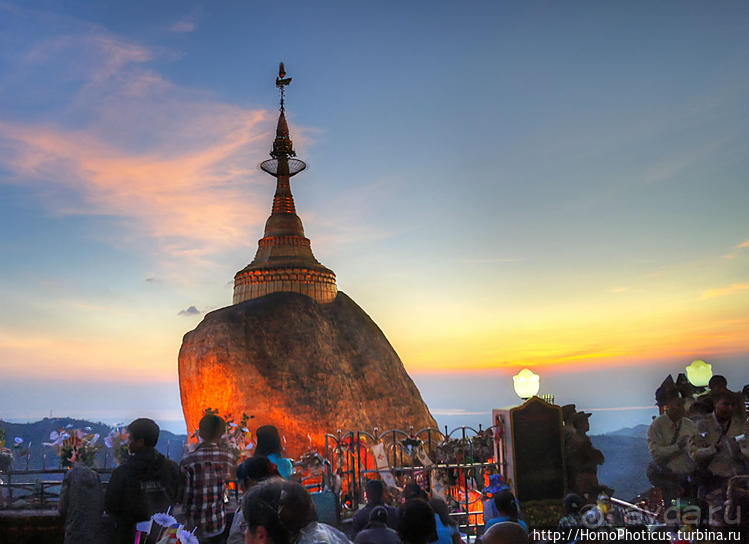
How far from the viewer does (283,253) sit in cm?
3045

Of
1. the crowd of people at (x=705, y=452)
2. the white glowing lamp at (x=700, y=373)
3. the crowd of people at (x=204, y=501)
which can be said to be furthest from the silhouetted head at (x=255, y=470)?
the white glowing lamp at (x=700, y=373)

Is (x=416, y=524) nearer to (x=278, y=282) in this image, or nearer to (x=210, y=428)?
(x=210, y=428)

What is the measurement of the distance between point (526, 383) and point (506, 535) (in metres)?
5.80

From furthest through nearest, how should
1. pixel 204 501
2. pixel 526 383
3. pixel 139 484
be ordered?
pixel 526 383 < pixel 204 501 < pixel 139 484

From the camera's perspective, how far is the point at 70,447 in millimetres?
8570

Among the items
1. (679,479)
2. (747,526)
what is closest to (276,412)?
(679,479)

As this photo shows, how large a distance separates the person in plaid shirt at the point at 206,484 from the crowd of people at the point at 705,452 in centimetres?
550

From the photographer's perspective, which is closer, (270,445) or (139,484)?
(139,484)

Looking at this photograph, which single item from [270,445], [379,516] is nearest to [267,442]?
[270,445]

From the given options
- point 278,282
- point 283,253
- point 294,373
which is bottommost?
point 294,373

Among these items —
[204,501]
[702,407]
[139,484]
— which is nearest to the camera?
[139,484]

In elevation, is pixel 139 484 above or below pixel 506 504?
above

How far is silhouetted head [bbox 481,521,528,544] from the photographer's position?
15.4 ft

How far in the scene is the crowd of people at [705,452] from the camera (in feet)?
22.6
